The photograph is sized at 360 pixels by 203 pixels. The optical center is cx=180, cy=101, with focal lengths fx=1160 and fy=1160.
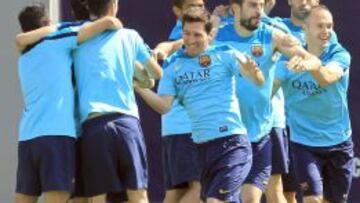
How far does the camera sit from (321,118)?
8148 millimetres

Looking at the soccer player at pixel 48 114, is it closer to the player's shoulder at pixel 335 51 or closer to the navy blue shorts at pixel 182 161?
the navy blue shorts at pixel 182 161

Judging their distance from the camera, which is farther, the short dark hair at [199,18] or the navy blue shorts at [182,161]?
the navy blue shorts at [182,161]

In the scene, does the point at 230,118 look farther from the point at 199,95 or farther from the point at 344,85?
the point at 344,85

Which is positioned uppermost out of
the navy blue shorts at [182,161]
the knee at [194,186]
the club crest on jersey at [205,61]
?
the club crest on jersey at [205,61]

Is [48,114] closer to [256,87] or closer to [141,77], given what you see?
[141,77]

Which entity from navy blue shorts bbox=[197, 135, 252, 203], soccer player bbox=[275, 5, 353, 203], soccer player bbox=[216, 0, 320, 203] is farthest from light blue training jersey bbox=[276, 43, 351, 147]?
navy blue shorts bbox=[197, 135, 252, 203]

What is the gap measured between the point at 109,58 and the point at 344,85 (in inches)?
73.1

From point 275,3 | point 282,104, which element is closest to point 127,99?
point 282,104

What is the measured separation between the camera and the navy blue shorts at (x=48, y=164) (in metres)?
7.16

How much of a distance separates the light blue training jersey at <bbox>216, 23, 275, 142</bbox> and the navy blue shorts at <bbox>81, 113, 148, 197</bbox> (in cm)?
109

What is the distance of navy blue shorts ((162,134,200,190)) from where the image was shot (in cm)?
837

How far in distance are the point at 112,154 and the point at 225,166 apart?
707 millimetres

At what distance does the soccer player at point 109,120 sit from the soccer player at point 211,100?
0.96 ft

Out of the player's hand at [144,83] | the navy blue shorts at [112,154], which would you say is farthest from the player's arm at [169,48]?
the navy blue shorts at [112,154]
